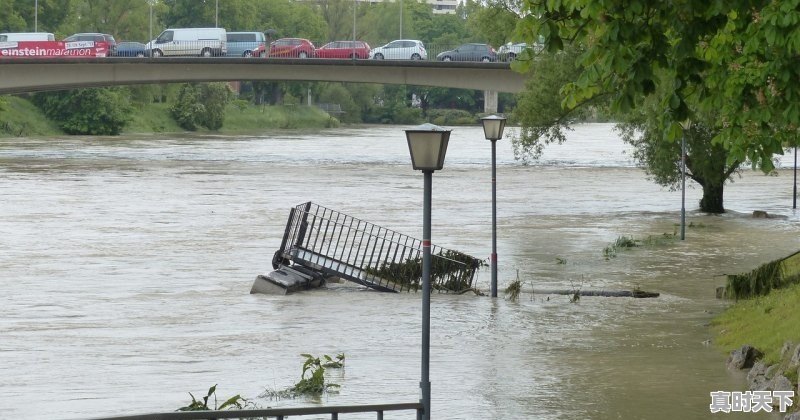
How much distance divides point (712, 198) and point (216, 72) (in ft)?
122

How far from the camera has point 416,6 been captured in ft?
595

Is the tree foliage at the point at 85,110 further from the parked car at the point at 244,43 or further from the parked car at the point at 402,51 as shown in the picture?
the parked car at the point at 402,51

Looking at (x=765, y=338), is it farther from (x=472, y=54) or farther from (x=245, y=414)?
(x=472, y=54)

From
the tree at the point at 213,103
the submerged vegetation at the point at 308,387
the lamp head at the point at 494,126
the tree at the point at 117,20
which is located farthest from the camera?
the tree at the point at 117,20

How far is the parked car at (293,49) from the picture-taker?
81438 mm

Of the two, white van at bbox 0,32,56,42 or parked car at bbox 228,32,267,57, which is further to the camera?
parked car at bbox 228,32,267,57

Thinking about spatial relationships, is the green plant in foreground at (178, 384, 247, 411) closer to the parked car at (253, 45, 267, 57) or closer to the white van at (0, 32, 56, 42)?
the parked car at (253, 45, 267, 57)

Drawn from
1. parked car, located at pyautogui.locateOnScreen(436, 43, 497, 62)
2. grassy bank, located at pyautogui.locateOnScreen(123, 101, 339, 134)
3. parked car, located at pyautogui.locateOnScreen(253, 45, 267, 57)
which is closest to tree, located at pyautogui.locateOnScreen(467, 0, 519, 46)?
parked car, located at pyautogui.locateOnScreen(436, 43, 497, 62)

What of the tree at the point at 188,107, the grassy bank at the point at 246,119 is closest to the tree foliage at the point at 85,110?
the grassy bank at the point at 246,119

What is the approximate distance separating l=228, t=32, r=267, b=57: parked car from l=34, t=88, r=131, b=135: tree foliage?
15.2 m

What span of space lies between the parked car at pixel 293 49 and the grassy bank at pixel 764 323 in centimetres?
6148

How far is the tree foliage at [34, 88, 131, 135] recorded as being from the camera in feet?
327

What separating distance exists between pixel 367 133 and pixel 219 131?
1242cm

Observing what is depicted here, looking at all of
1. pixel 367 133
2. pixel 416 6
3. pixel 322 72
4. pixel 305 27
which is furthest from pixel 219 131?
pixel 416 6
